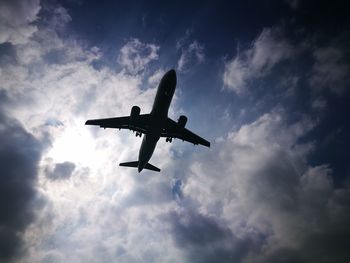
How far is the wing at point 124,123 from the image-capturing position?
37.9m

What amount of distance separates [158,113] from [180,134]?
345 inches

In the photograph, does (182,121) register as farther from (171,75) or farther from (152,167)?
(152,167)

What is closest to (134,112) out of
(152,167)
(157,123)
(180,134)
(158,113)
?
(158,113)

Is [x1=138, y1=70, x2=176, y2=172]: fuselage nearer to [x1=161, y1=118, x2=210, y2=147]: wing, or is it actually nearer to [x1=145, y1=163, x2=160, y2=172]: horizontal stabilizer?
[x1=161, y1=118, x2=210, y2=147]: wing

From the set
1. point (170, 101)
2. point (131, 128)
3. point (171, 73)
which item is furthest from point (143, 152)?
point (171, 73)

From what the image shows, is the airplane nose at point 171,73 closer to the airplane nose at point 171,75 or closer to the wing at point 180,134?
the airplane nose at point 171,75

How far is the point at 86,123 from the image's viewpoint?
3794 centimetres

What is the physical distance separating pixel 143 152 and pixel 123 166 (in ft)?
35.8

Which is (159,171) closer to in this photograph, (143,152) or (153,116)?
(143,152)

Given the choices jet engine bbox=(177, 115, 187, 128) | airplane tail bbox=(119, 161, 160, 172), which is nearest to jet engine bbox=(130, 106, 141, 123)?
jet engine bbox=(177, 115, 187, 128)

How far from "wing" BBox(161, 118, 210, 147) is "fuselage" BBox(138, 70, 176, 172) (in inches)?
111

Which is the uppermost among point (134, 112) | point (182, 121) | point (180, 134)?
point (180, 134)

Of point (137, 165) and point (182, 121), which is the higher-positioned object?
point (137, 165)

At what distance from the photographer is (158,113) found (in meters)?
35.2
